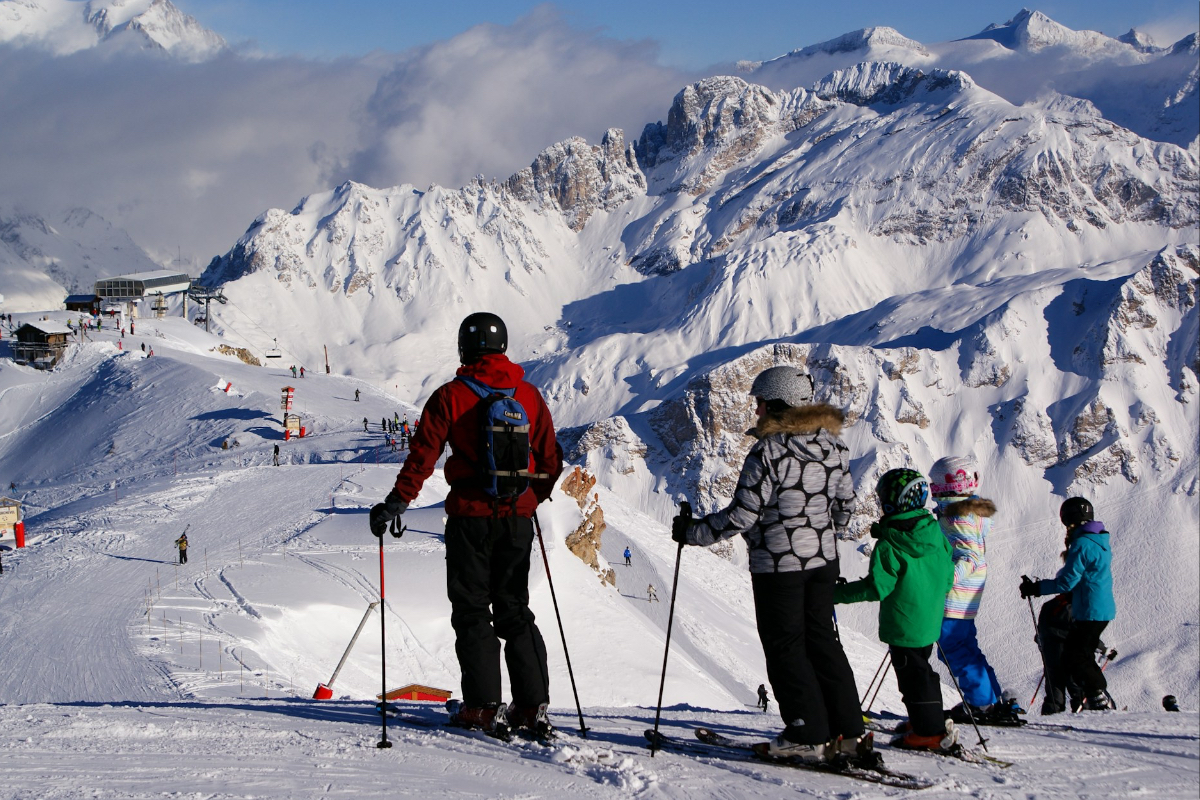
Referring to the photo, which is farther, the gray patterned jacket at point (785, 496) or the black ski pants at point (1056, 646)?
the black ski pants at point (1056, 646)

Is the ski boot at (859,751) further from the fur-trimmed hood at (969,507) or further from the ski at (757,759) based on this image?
the fur-trimmed hood at (969,507)

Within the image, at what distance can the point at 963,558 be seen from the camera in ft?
23.4

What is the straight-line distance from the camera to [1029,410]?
147000mm

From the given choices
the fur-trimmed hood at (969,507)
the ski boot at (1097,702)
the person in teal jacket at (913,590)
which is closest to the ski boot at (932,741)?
the person in teal jacket at (913,590)

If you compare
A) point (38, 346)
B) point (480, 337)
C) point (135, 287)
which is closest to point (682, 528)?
point (480, 337)

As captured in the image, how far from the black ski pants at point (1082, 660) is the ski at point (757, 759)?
4.44 meters

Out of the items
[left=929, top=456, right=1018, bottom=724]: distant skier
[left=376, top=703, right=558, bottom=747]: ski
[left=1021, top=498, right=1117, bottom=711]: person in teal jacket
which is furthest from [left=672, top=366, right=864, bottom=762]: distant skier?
[left=1021, top=498, right=1117, bottom=711]: person in teal jacket

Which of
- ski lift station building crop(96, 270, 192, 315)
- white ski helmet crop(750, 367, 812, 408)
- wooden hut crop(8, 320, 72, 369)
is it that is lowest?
white ski helmet crop(750, 367, 812, 408)

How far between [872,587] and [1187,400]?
169 m

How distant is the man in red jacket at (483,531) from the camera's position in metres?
5.85

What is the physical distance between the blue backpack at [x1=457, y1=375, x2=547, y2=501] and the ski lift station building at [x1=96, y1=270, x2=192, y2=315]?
100 m

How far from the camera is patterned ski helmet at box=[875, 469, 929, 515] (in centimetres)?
582

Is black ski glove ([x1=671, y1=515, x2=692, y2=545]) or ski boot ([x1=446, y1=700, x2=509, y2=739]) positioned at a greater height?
black ski glove ([x1=671, y1=515, x2=692, y2=545])

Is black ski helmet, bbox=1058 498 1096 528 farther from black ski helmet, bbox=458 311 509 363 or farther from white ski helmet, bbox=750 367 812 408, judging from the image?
black ski helmet, bbox=458 311 509 363
